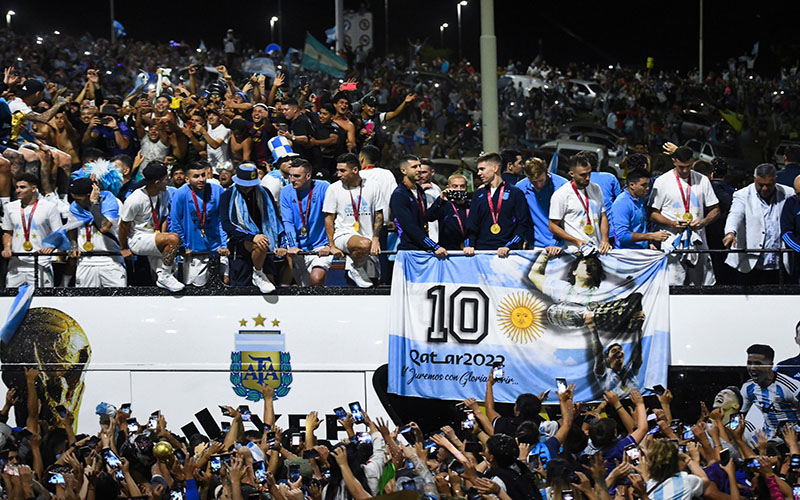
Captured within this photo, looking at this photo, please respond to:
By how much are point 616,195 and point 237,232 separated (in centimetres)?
382

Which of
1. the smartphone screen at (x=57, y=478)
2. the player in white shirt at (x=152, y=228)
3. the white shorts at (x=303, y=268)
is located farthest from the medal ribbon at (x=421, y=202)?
the smartphone screen at (x=57, y=478)

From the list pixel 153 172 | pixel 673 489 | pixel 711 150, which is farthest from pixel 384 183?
pixel 711 150

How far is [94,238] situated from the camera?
441 inches

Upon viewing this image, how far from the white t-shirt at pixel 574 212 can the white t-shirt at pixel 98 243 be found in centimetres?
437

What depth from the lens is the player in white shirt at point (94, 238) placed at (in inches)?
437

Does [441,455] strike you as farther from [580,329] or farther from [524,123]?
[524,123]

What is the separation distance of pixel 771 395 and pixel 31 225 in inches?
289

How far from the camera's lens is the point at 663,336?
1009 cm

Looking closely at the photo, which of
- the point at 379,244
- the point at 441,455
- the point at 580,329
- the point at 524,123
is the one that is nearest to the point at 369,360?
the point at 379,244

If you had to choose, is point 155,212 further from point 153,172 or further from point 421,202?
point 421,202

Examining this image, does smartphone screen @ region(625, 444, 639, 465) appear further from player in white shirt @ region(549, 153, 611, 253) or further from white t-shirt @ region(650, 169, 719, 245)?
white t-shirt @ region(650, 169, 719, 245)

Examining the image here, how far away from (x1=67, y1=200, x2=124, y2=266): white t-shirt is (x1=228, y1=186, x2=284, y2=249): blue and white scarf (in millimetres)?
1340

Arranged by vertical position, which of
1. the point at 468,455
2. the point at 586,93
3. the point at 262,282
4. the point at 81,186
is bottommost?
the point at 468,455

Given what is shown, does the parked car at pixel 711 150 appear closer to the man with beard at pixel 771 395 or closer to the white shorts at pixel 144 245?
the man with beard at pixel 771 395
